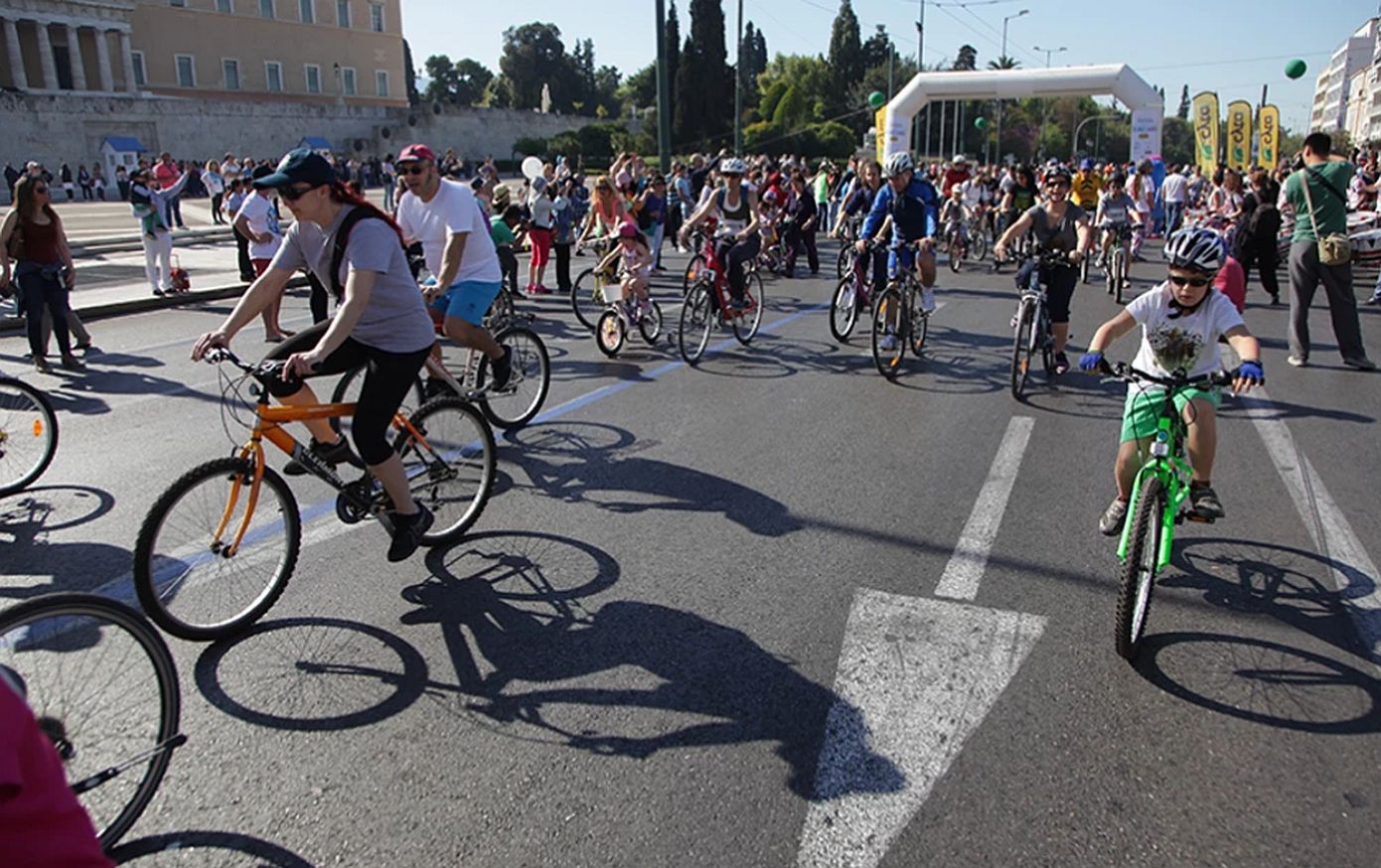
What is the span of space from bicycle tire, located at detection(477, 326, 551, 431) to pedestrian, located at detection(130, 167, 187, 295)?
28.5 feet

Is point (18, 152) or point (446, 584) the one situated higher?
point (18, 152)

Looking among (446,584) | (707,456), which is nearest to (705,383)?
(707,456)

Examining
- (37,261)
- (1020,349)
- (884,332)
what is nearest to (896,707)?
(1020,349)

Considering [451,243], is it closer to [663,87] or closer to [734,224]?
[734,224]

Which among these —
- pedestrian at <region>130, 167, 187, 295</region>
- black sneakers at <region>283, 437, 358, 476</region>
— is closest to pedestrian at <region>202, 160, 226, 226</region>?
pedestrian at <region>130, 167, 187, 295</region>

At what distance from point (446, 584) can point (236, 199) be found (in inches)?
584

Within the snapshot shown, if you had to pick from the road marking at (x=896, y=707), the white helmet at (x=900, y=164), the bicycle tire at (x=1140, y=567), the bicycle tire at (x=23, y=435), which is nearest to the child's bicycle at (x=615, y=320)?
the white helmet at (x=900, y=164)

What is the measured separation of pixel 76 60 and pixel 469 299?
70.2 m

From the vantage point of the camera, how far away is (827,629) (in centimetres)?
410

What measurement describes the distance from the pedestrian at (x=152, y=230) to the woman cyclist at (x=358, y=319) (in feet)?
35.3

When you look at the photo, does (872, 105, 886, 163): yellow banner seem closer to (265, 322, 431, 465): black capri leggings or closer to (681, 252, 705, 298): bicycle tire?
(681, 252, 705, 298): bicycle tire

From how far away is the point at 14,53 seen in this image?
192 ft

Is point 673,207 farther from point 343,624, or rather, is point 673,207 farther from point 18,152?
point 18,152

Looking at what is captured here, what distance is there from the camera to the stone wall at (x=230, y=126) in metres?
51.5
